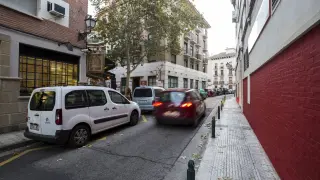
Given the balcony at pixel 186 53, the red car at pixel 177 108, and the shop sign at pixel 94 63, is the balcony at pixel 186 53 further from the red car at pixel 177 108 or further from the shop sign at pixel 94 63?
the red car at pixel 177 108

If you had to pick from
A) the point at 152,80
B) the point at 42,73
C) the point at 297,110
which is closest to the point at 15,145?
the point at 42,73

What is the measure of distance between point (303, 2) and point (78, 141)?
590 cm

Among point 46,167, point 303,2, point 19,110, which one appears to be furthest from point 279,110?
point 19,110

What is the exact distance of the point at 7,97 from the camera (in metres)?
6.51

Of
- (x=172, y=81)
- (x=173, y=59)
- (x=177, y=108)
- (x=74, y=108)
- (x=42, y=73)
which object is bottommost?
(x=177, y=108)

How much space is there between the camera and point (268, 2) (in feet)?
14.1

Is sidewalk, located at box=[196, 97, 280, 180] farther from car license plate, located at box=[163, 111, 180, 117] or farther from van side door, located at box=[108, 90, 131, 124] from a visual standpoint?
van side door, located at box=[108, 90, 131, 124]

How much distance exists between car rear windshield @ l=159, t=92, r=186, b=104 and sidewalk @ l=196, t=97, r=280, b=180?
218 cm

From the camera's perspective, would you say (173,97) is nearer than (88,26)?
Yes

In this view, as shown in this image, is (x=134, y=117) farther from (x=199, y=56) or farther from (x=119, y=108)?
(x=199, y=56)

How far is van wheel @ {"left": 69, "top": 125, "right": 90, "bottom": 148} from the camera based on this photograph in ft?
16.4

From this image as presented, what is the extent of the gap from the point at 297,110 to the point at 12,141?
7.29 meters

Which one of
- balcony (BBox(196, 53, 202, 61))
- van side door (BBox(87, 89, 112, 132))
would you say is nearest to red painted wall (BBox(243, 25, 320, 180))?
van side door (BBox(87, 89, 112, 132))

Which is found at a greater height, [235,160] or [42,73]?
[42,73]
